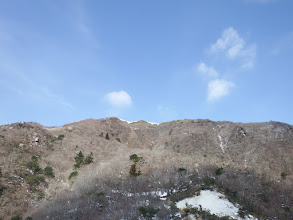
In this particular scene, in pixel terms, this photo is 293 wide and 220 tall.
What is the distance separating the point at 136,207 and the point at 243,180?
14.1 metres

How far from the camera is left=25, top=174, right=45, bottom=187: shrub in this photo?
91.6ft

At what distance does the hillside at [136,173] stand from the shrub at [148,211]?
0.28ft

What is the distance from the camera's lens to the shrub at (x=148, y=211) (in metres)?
17.4

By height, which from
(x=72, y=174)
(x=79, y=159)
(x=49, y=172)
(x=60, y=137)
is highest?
(x=60, y=137)

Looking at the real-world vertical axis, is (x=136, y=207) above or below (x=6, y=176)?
below

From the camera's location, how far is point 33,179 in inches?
1120

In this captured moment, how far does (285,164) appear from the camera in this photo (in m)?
32.3

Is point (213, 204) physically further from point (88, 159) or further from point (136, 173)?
point (88, 159)

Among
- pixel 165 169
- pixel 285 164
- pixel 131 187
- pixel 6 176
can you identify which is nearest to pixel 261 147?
pixel 285 164

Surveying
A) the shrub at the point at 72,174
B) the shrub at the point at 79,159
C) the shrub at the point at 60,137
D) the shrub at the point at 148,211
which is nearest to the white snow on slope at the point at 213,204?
the shrub at the point at 148,211

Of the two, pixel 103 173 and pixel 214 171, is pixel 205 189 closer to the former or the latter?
pixel 214 171

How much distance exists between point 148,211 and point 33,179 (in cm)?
1860

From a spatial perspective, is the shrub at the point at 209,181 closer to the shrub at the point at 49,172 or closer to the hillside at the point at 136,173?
the hillside at the point at 136,173

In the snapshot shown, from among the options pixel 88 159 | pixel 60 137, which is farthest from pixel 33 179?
pixel 60 137
